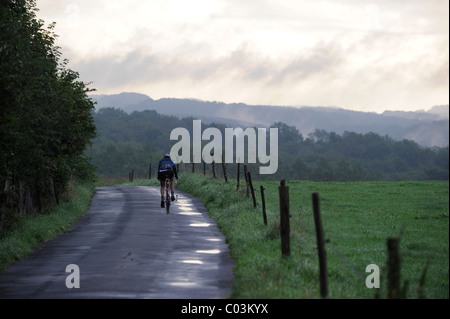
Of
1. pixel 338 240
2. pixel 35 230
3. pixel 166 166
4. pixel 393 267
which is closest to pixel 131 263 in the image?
pixel 35 230

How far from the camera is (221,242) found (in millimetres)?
19672

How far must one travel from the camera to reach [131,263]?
617 inches

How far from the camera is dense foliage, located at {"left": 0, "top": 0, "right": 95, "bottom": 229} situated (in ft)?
52.3

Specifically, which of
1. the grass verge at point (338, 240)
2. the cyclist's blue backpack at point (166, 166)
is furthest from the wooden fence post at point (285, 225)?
the cyclist's blue backpack at point (166, 166)

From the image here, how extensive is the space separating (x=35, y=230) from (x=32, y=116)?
146 inches

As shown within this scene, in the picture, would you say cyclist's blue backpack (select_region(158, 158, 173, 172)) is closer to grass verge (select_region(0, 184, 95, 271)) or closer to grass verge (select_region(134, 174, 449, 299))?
grass verge (select_region(134, 174, 449, 299))

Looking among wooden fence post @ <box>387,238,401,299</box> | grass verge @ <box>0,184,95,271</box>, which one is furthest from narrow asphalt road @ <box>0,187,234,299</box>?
wooden fence post @ <box>387,238,401,299</box>

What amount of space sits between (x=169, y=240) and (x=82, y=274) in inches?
235
